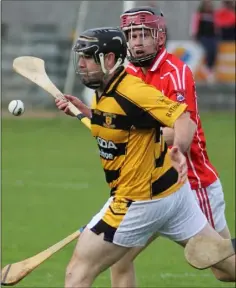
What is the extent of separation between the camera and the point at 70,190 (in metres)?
13.1

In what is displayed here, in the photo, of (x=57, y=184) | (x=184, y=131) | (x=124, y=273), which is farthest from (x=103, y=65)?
(x=57, y=184)

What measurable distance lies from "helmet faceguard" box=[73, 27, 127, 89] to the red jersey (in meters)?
0.86

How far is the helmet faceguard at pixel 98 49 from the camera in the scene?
624 cm

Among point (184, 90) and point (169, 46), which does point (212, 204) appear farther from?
point (169, 46)

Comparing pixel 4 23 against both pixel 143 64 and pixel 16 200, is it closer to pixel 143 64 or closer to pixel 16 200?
pixel 16 200

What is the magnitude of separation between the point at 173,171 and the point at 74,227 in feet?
14.5

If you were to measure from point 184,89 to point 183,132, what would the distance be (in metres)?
1.04

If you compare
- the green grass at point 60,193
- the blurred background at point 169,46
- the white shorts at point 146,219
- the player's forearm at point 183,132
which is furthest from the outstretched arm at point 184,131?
the blurred background at point 169,46

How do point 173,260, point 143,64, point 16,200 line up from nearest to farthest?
point 143,64 → point 173,260 → point 16,200

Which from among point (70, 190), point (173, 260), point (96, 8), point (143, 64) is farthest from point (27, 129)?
point (143, 64)

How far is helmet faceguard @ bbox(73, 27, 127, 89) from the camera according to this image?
6.24m

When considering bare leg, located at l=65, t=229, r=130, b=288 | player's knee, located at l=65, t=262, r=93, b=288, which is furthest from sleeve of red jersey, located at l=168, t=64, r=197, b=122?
player's knee, located at l=65, t=262, r=93, b=288

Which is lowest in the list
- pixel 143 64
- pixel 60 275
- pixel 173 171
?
pixel 60 275

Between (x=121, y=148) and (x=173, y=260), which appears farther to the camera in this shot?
(x=173, y=260)
